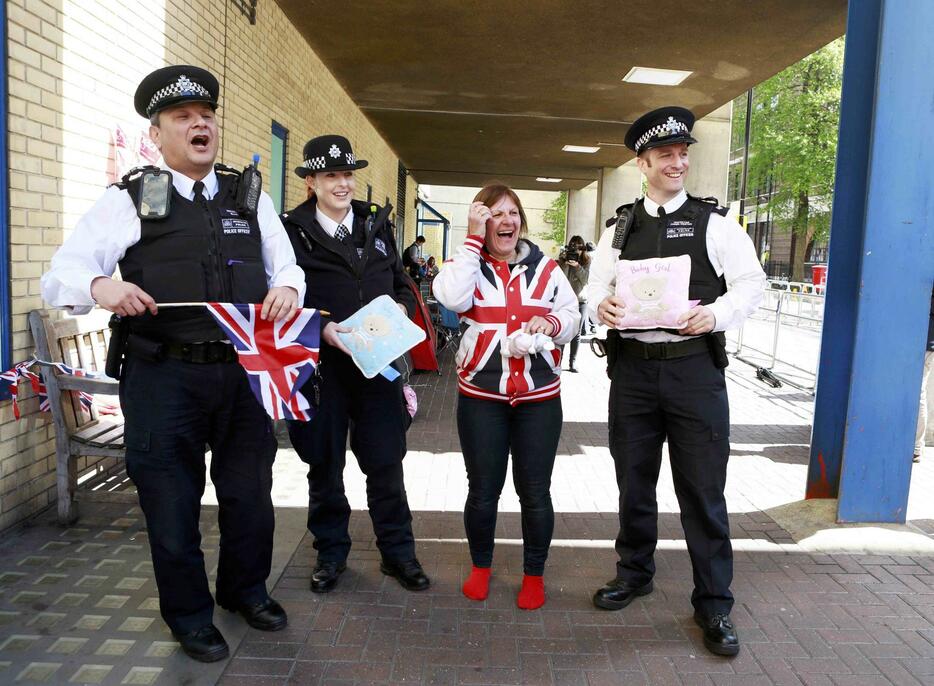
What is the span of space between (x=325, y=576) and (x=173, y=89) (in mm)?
2347

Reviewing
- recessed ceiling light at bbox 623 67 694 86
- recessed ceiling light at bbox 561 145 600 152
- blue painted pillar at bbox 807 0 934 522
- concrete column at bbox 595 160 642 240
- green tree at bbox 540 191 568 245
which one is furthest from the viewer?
green tree at bbox 540 191 568 245

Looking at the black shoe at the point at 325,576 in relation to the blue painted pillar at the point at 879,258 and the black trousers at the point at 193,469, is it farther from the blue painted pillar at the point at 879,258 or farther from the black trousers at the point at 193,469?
the blue painted pillar at the point at 879,258

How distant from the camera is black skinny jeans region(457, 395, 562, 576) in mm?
3604

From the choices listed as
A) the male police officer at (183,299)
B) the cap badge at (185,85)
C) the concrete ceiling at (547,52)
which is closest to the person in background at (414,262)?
the concrete ceiling at (547,52)

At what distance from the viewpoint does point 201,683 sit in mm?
2979

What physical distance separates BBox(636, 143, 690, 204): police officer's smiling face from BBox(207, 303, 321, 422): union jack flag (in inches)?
64.6

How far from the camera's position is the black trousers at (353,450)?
3.73m

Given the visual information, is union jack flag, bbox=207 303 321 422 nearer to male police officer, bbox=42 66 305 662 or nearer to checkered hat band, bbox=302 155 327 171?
male police officer, bbox=42 66 305 662

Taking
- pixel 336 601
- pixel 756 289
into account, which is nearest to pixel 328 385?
pixel 336 601

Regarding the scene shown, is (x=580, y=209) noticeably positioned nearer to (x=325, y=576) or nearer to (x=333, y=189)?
(x=333, y=189)

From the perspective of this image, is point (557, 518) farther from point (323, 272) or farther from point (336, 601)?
point (323, 272)

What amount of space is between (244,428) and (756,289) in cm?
231

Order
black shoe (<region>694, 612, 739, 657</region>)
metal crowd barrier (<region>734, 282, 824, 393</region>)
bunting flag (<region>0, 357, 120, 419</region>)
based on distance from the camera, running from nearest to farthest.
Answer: black shoe (<region>694, 612, 739, 657</region>) < bunting flag (<region>0, 357, 120, 419</region>) < metal crowd barrier (<region>734, 282, 824, 393</region>)

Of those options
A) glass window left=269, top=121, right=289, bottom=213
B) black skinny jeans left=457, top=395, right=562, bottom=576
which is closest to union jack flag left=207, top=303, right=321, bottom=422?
black skinny jeans left=457, top=395, right=562, bottom=576
